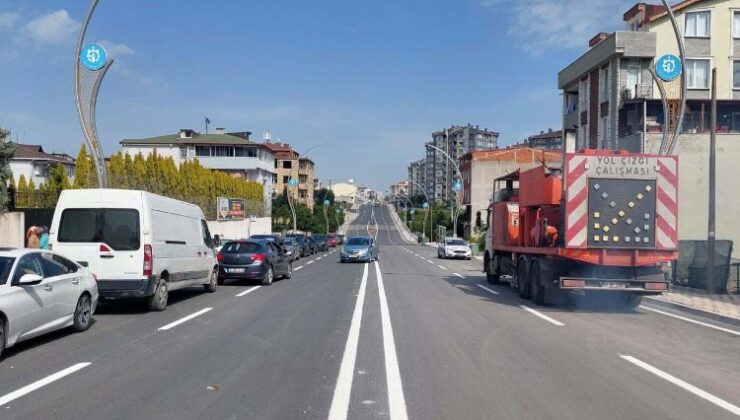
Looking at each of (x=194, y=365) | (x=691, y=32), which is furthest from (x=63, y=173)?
(x=691, y=32)

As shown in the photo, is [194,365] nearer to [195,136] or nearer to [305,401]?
[305,401]

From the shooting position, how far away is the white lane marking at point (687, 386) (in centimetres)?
677

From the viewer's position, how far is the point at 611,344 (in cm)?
1050

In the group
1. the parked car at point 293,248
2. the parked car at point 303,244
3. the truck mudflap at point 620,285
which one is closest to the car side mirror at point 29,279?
the truck mudflap at point 620,285

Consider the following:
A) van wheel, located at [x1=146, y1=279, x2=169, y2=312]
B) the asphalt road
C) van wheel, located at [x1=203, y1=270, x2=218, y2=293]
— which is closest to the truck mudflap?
the asphalt road

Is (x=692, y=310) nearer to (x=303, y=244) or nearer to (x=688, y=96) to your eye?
(x=688, y=96)

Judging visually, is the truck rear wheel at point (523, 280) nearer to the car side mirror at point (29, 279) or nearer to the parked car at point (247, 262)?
the parked car at point (247, 262)

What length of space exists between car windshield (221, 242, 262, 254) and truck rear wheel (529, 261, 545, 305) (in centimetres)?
870

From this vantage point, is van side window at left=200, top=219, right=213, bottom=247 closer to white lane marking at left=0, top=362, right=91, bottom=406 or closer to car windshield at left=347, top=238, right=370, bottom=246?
white lane marking at left=0, top=362, right=91, bottom=406

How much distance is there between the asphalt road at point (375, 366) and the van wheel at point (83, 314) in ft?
0.66

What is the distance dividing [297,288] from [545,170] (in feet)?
26.7

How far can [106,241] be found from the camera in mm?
13375

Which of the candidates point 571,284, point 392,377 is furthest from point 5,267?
point 571,284

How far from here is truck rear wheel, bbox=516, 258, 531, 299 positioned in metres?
17.2
